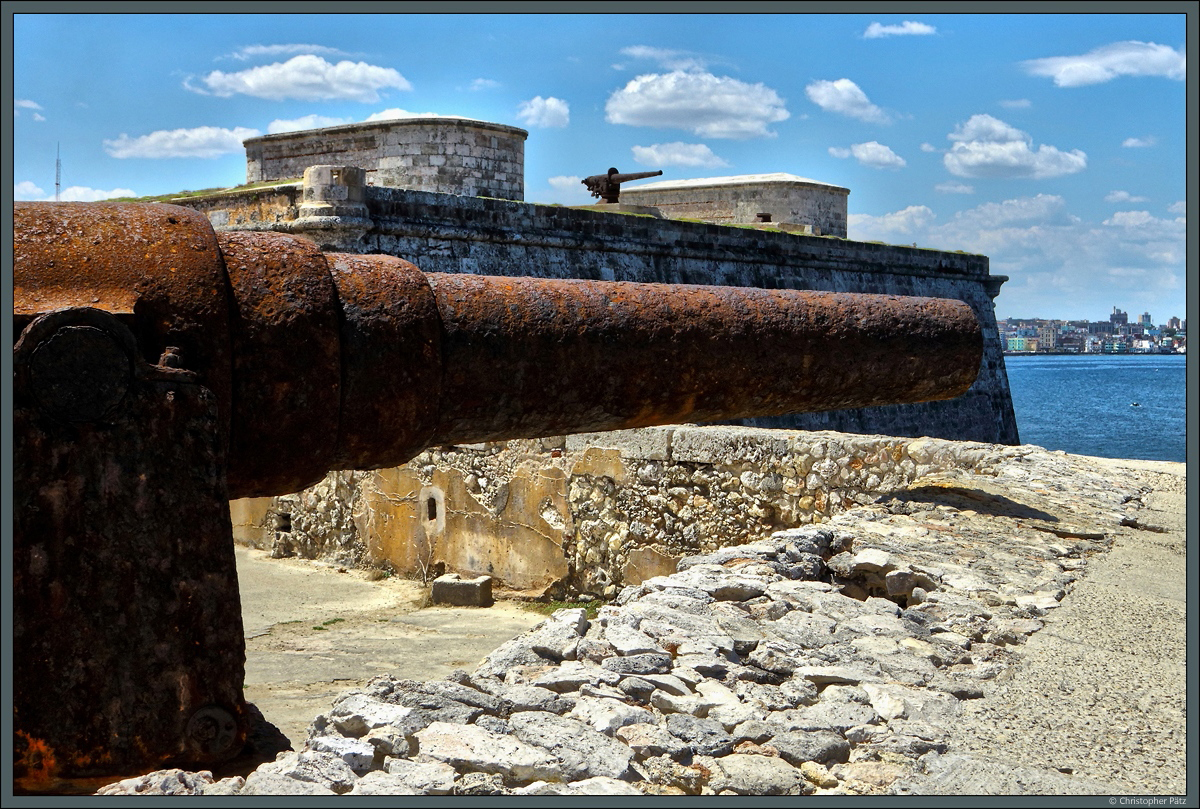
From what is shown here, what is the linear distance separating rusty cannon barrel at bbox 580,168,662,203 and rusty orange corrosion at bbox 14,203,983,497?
17.8 meters

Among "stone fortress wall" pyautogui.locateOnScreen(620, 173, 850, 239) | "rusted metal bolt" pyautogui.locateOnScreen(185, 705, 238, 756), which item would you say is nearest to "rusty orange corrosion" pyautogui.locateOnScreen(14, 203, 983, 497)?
"rusted metal bolt" pyautogui.locateOnScreen(185, 705, 238, 756)

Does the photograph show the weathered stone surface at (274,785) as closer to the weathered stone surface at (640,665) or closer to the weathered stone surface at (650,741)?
the weathered stone surface at (650,741)

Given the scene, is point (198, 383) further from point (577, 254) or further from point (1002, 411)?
point (1002, 411)

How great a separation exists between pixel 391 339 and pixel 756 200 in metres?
26.2

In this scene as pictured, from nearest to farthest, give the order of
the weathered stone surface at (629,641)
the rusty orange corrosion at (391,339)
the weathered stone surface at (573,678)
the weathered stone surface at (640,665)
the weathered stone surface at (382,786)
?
1. the rusty orange corrosion at (391,339)
2. the weathered stone surface at (382,786)
3. the weathered stone surface at (573,678)
4. the weathered stone surface at (640,665)
5. the weathered stone surface at (629,641)

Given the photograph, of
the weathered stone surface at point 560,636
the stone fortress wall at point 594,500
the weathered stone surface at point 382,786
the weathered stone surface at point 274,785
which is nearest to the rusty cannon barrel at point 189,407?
the weathered stone surface at point 274,785

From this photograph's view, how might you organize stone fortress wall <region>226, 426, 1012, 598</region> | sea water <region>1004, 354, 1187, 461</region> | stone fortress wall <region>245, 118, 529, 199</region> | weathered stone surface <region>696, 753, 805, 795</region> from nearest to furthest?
weathered stone surface <region>696, 753, 805, 795</region> → stone fortress wall <region>226, 426, 1012, 598</region> → stone fortress wall <region>245, 118, 529, 199</region> → sea water <region>1004, 354, 1187, 461</region>

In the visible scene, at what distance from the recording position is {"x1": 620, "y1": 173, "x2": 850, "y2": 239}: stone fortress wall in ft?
89.6

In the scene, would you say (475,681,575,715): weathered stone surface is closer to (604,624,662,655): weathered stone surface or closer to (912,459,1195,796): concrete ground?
(604,624,662,655): weathered stone surface

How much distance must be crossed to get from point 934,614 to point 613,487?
421 cm

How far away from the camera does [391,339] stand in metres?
2.10

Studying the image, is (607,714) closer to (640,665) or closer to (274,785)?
(640,665)

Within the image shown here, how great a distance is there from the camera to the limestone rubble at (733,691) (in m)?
2.40

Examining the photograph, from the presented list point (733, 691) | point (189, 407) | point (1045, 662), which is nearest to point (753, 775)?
point (733, 691)
